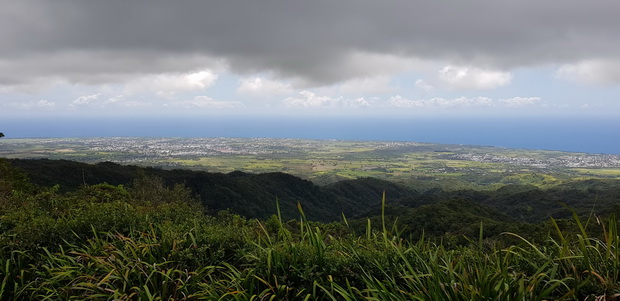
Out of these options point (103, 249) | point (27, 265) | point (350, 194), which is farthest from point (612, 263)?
point (350, 194)

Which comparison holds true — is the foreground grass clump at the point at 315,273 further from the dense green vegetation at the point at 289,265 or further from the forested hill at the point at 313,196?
the forested hill at the point at 313,196

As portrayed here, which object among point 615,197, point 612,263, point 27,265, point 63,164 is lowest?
point 615,197

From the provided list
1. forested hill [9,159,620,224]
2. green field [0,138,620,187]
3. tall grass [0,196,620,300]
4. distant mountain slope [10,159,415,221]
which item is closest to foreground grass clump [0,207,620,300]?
tall grass [0,196,620,300]

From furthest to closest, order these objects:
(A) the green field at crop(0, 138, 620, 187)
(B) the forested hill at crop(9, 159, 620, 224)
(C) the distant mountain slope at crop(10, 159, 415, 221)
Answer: (A) the green field at crop(0, 138, 620, 187)
(C) the distant mountain slope at crop(10, 159, 415, 221)
(B) the forested hill at crop(9, 159, 620, 224)

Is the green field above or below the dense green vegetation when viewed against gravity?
below

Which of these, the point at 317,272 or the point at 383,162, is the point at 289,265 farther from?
the point at 383,162

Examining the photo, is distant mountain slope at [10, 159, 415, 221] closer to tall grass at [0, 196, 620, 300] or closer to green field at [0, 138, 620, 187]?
green field at [0, 138, 620, 187]

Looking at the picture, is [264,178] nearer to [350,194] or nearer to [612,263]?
[350,194]

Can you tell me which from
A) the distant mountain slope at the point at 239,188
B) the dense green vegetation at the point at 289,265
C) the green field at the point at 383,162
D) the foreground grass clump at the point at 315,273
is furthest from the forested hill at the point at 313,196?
the foreground grass clump at the point at 315,273
